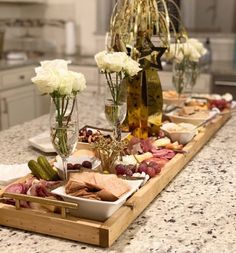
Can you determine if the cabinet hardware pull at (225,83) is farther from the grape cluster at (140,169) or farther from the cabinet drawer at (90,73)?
the grape cluster at (140,169)

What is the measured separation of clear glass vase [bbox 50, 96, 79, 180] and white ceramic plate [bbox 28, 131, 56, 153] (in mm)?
480

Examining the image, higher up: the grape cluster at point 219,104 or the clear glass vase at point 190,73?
the clear glass vase at point 190,73

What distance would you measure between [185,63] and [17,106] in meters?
2.22

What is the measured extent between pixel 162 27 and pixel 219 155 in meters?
0.57

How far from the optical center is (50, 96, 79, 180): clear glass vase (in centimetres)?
120

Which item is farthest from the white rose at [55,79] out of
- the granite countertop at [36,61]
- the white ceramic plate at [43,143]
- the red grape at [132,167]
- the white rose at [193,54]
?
the granite countertop at [36,61]

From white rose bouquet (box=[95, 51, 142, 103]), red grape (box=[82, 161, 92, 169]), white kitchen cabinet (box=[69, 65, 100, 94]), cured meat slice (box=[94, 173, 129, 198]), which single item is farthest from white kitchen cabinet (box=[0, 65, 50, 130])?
cured meat slice (box=[94, 173, 129, 198])

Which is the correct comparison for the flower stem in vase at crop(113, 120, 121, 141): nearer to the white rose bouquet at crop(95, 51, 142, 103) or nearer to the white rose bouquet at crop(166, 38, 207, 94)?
the white rose bouquet at crop(95, 51, 142, 103)

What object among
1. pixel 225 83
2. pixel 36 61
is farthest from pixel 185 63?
pixel 36 61

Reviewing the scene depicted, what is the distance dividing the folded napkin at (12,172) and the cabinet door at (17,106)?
2.47 m

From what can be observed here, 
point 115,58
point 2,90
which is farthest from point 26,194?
point 2,90

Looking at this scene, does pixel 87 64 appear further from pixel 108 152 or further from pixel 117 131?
pixel 108 152

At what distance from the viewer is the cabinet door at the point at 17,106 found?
12.8 ft

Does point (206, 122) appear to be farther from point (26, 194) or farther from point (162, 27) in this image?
point (26, 194)
